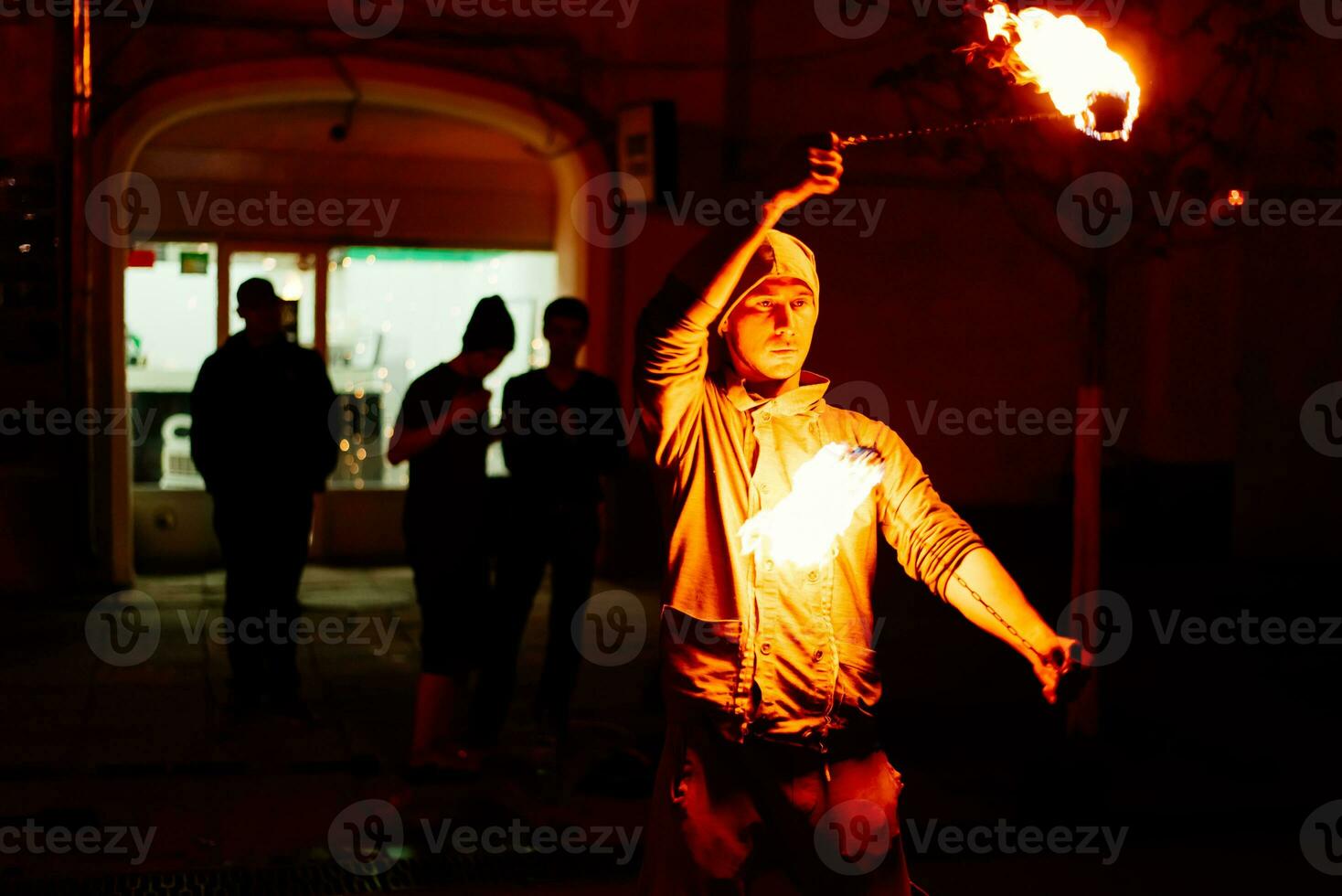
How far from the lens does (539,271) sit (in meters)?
13.2

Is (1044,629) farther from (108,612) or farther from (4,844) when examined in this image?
(108,612)

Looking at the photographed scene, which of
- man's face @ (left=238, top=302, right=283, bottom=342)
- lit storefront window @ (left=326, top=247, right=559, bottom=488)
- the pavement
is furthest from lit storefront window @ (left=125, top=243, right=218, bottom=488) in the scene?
man's face @ (left=238, top=302, right=283, bottom=342)

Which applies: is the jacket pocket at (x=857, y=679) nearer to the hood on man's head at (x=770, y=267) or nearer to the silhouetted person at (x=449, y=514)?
the hood on man's head at (x=770, y=267)

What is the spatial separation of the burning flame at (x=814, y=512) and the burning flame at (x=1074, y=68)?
3.55 ft

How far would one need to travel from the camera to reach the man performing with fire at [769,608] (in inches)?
137

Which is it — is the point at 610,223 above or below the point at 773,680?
above

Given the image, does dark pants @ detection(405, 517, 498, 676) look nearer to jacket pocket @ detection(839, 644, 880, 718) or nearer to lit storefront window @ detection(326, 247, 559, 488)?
jacket pocket @ detection(839, 644, 880, 718)

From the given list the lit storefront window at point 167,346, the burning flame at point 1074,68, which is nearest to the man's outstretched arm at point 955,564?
the burning flame at point 1074,68

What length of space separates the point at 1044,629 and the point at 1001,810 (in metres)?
3.51

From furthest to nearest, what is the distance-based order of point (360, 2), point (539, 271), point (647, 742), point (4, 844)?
point (539, 271) < point (360, 2) < point (647, 742) < point (4, 844)

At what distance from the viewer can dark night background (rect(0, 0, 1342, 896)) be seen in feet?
21.8

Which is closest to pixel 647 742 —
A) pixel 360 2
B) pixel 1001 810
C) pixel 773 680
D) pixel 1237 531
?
pixel 1001 810

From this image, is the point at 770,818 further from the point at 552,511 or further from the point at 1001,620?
the point at 552,511

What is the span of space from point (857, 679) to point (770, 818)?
38 centimetres
